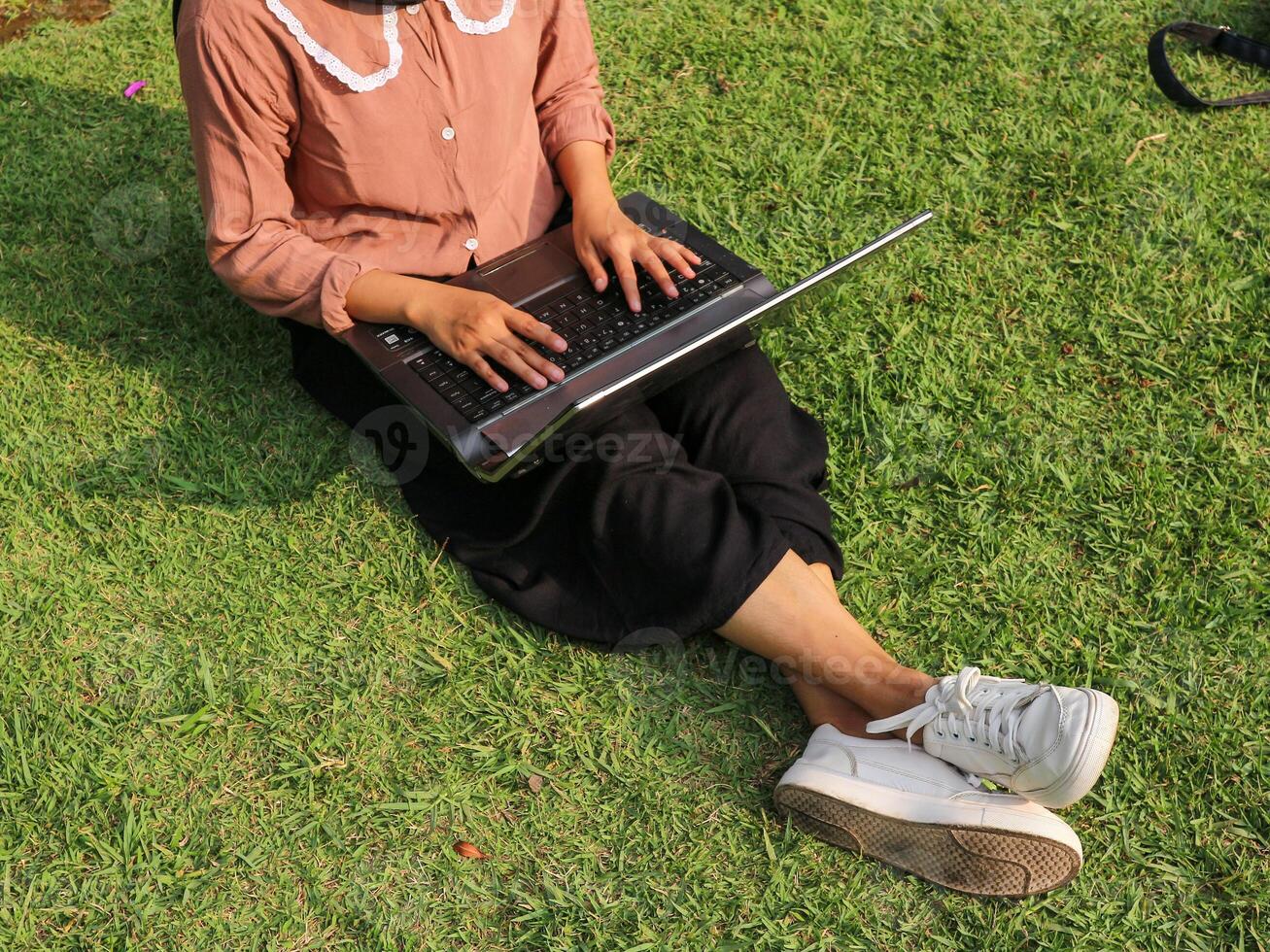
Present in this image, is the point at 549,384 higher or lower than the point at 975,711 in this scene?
higher

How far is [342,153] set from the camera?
2.31 m

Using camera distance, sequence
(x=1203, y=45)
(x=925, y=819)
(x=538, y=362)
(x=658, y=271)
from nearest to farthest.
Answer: (x=925, y=819) → (x=538, y=362) → (x=658, y=271) → (x=1203, y=45)

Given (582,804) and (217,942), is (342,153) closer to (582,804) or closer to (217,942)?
(582,804)

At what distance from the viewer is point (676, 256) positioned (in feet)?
8.19

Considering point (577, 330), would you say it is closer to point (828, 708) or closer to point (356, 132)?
point (356, 132)

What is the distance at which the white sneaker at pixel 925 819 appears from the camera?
2113 mm

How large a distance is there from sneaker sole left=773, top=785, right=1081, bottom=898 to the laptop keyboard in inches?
39.0

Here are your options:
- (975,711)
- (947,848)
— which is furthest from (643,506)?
(947,848)

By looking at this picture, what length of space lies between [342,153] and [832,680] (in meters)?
1.53

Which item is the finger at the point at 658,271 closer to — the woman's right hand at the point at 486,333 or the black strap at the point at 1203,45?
the woman's right hand at the point at 486,333

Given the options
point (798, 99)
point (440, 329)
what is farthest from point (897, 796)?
point (798, 99)

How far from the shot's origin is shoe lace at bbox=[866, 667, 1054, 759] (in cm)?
211

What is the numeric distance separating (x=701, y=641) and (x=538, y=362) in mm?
779

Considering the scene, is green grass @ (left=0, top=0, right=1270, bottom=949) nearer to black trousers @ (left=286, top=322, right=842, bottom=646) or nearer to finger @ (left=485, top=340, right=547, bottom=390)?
black trousers @ (left=286, top=322, right=842, bottom=646)
